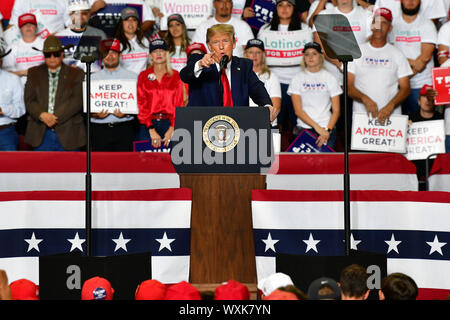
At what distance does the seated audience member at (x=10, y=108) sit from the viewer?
358 inches

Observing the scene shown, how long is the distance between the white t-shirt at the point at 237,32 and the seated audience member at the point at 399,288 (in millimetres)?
5809

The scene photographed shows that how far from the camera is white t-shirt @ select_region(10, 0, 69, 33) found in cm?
1012

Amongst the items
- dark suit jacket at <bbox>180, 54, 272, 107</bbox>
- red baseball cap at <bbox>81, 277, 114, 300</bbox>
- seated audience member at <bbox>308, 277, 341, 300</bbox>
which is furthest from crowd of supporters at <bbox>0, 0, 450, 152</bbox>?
seated audience member at <bbox>308, 277, 341, 300</bbox>

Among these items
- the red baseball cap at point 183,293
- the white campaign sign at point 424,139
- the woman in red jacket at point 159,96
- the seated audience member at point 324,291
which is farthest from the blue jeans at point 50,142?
the seated audience member at point 324,291

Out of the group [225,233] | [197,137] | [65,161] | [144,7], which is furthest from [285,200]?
[144,7]

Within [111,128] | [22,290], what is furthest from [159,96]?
[22,290]

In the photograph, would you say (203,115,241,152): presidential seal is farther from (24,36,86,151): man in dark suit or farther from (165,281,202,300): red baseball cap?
(24,36,86,151): man in dark suit

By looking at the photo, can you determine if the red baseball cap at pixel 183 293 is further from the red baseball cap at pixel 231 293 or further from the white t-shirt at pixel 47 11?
the white t-shirt at pixel 47 11

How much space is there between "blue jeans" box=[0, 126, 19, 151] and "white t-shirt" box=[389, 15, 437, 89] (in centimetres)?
455

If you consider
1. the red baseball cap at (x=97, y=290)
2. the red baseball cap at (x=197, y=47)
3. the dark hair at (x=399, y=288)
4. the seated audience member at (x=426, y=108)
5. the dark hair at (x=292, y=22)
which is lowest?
the red baseball cap at (x=97, y=290)

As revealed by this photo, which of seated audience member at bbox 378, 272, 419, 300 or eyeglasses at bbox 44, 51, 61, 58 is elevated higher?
eyeglasses at bbox 44, 51, 61, 58

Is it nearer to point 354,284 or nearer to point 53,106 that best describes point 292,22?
point 53,106
